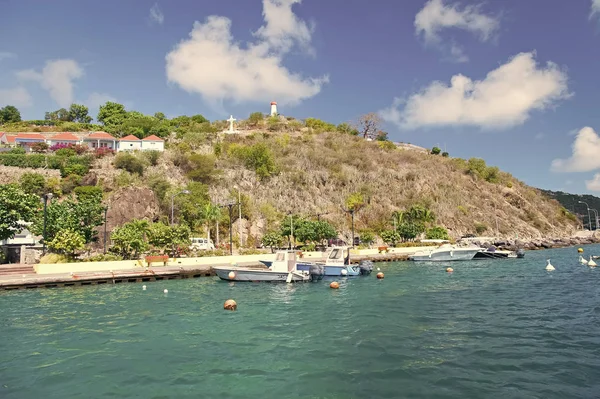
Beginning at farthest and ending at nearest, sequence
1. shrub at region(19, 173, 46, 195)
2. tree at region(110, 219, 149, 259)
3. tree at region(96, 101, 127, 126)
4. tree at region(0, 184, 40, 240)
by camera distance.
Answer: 1. tree at region(96, 101, 127, 126)
2. shrub at region(19, 173, 46, 195)
3. tree at region(110, 219, 149, 259)
4. tree at region(0, 184, 40, 240)

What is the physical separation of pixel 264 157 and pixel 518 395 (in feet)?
279

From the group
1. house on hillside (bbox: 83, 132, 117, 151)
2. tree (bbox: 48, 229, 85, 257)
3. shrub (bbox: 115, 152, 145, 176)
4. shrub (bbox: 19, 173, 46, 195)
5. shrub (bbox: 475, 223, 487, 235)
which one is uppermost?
house on hillside (bbox: 83, 132, 117, 151)

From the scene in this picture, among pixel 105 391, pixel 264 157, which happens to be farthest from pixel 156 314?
pixel 264 157

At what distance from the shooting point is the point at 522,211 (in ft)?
410

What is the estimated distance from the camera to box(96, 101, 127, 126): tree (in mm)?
121062

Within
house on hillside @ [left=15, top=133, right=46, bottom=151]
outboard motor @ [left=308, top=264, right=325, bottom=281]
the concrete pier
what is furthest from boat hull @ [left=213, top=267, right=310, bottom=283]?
house on hillside @ [left=15, top=133, right=46, bottom=151]

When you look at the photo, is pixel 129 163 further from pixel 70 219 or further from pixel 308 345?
pixel 308 345

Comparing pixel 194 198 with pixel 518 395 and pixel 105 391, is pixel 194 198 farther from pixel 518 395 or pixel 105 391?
pixel 518 395

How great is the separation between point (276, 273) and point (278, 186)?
52.9 meters

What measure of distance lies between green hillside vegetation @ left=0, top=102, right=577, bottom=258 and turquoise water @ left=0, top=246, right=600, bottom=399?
24.9 m

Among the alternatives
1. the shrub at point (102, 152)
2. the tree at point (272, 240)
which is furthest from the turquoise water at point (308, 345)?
the shrub at point (102, 152)

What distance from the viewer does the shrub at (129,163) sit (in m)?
78.5

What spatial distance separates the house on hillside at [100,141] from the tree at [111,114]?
87.4ft

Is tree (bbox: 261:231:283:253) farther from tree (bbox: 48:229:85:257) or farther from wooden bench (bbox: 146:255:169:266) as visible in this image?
tree (bbox: 48:229:85:257)
